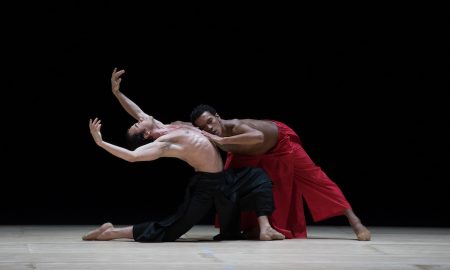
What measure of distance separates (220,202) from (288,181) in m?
0.48

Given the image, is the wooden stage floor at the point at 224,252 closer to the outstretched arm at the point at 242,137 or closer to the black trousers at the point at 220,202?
the black trousers at the point at 220,202

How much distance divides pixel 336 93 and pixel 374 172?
2.81 ft

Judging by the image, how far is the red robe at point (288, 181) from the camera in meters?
5.63

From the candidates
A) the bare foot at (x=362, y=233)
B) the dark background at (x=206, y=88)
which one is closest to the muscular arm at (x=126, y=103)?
the bare foot at (x=362, y=233)

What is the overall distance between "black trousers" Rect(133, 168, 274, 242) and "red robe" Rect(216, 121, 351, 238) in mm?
139

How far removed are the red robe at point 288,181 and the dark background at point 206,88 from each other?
1.59m

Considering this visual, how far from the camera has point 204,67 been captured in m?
7.64

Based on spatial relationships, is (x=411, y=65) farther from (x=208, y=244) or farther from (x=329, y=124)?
A: (x=208, y=244)

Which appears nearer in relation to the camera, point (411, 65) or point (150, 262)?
point (150, 262)

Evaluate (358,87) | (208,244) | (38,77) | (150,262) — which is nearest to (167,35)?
(38,77)

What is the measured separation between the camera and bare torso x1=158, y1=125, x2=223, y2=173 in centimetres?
532

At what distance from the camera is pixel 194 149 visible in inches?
211

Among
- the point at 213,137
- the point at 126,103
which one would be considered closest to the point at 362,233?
the point at 213,137

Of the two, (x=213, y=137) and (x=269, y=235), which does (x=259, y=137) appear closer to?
(x=213, y=137)
